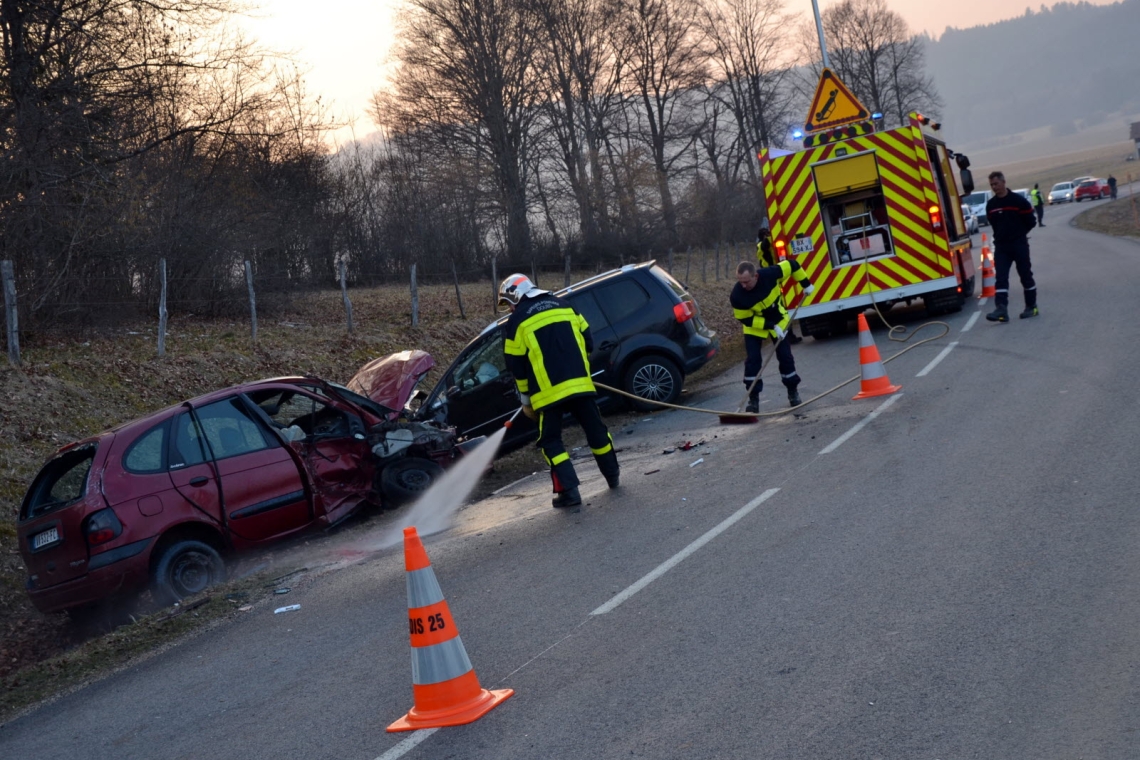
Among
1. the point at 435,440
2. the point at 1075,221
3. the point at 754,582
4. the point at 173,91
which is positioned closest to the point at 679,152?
the point at 1075,221

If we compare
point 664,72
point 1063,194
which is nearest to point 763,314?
point 664,72

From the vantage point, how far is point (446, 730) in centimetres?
468

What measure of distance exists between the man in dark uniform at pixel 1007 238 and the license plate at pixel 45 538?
12.5 metres

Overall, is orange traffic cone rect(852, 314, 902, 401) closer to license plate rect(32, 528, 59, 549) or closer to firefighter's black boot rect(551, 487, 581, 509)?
firefighter's black boot rect(551, 487, 581, 509)

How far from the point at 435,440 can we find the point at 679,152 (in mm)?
44104

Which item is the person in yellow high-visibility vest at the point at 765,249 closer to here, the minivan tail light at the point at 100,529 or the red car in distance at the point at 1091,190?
the minivan tail light at the point at 100,529

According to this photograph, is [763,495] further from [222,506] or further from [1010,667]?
[222,506]

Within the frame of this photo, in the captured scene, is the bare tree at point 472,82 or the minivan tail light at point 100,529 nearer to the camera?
the minivan tail light at point 100,529

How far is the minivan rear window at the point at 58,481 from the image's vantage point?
8.45 m

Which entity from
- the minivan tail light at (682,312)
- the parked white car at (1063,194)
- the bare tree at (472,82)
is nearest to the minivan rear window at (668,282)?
the minivan tail light at (682,312)

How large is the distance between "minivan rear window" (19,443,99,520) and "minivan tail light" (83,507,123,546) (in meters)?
0.43

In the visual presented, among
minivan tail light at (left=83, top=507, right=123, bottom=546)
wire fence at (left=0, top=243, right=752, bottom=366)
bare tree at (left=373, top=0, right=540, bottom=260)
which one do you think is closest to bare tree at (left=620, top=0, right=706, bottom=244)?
bare tree at (left=373, top=0, right=540, bottom=260)

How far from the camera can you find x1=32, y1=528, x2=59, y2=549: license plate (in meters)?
8.21

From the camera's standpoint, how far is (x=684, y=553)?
684 centimetres
